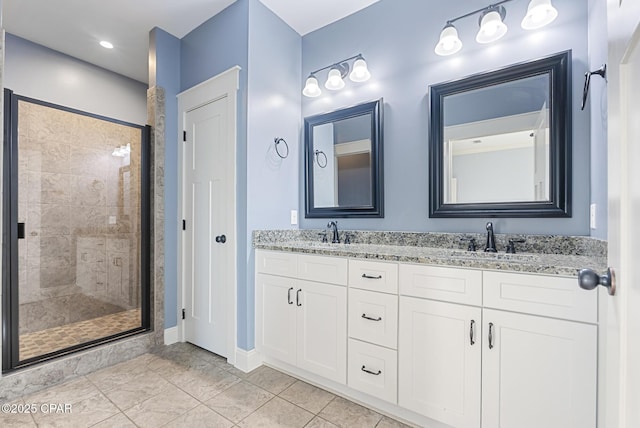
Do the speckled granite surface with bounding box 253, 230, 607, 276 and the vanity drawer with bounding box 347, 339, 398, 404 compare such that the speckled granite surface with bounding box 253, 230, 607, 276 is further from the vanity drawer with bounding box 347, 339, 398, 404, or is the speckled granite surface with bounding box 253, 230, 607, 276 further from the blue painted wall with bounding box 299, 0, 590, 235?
the vanity drawer with bounding box 347, 339, 398, 404

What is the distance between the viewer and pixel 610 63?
73 centimetres

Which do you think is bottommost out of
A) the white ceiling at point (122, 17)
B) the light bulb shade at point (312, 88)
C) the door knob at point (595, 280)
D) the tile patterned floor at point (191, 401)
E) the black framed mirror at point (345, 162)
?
the tile patterned floor at point (191, 401)

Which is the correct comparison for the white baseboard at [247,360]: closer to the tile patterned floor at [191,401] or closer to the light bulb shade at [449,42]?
the tile patterned floor at [191,401]

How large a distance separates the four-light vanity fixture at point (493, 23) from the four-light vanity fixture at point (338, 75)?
0.54m

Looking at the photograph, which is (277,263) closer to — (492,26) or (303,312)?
(303,312)

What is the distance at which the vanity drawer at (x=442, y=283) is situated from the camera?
1339mm

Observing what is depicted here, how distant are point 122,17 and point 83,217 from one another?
5.78 feet

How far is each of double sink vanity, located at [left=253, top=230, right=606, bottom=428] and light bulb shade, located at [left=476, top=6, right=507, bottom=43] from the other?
1.16 metres

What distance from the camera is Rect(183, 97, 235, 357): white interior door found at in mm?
2299

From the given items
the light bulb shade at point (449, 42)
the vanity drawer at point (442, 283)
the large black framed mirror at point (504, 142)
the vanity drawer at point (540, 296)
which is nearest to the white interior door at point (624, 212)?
the vanity drawer at point (540, 296)

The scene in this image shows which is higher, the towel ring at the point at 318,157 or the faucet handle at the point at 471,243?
the towel ring at the point at 318,157

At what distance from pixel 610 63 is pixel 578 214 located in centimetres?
111

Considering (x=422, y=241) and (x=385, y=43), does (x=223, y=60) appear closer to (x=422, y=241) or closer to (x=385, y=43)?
(x=385, y=43)

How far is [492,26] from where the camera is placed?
1.65 m
